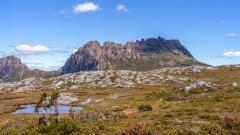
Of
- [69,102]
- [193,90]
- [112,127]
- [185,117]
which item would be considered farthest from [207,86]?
[112,127]

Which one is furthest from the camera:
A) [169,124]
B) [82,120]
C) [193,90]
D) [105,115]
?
[193,90]

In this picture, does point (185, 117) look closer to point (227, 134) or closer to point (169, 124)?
point (169, 124)

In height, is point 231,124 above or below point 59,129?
above

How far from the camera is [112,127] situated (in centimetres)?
6206

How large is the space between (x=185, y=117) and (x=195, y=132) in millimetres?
18385

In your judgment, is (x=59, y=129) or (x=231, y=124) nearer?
(x=231, y=124)

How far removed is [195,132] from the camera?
51.6 meters

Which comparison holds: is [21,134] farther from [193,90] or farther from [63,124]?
[193,90]

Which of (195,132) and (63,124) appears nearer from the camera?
(195,132)

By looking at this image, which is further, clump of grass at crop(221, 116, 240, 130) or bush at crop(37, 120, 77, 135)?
bush at crop(37, 120, 77, 135)

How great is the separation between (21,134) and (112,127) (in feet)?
50.2

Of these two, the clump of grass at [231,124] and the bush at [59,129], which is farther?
the bush at [59,129]

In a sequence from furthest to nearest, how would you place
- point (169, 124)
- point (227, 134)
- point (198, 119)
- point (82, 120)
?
point (82, 120) < point (198, 119) < point (169, 124) < point (227, 134)

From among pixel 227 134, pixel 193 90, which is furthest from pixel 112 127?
pixel 193 90
